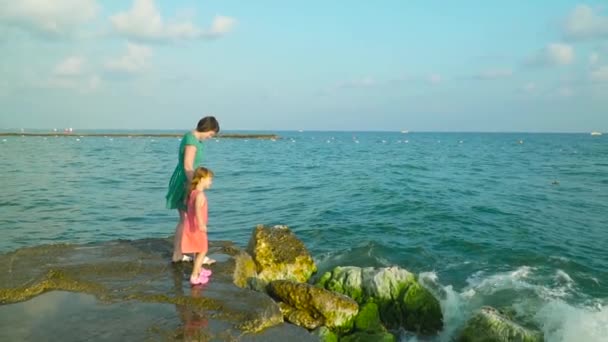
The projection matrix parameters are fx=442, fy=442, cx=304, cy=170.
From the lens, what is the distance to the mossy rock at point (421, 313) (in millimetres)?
8047

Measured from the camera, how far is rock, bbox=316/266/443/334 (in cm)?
808

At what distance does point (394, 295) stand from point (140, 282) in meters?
4.63

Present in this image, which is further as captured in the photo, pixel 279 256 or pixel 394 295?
pixel 279 256

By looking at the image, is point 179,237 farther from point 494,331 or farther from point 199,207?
point 494,331

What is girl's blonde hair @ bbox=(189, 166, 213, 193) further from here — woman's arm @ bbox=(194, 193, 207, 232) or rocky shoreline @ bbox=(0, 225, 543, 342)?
rocky shoreline @ bbox=(0, 225, 543, 342)

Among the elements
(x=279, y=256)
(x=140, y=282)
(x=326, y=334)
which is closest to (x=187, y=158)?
(x=140, y=282)

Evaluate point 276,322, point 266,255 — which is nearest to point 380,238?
point 266,255

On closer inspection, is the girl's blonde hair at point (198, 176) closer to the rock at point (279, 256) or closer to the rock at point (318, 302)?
the rock at point (318, 302)

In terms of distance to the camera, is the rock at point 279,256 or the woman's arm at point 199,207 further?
the rock at point 279,256

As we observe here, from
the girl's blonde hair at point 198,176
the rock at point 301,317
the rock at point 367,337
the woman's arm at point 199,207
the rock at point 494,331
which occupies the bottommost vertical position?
the rock at point 494,331

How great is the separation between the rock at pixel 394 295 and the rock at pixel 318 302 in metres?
1.48

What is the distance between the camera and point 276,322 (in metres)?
5.30

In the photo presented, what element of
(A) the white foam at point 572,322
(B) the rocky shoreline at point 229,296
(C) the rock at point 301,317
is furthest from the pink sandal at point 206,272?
(A) the white foam at point 572,322

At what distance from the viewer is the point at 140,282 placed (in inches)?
241
